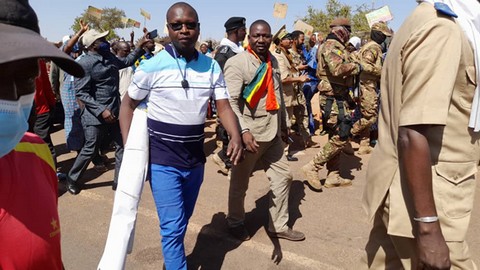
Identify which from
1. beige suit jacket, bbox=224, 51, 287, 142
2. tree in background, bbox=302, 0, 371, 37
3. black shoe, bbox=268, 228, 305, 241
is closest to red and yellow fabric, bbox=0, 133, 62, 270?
beige suit jacket, bbox=224, 51, 287, 142

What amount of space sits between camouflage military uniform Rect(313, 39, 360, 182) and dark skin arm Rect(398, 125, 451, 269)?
10.8ft

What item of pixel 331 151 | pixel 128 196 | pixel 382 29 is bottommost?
pixel 331 151

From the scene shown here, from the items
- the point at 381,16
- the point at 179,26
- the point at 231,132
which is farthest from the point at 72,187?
the point at 381,16

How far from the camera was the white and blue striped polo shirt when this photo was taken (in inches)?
105

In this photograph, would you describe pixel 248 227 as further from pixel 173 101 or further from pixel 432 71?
pixel 432 71

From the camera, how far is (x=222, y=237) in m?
3.75

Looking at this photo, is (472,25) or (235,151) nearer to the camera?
(472,25)

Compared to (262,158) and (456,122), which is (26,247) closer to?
(456,122)

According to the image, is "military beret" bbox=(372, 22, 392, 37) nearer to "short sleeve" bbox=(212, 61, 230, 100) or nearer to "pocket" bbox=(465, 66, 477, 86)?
"short sleeve" bbox=(212, 61, 230, 100)

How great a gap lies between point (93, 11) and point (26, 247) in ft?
25.0

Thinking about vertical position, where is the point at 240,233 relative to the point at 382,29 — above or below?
below

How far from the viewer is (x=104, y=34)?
4.97 metres

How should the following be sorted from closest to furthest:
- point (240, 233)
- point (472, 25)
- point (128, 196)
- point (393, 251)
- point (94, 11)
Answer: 1. point (472, 25)
2. point (393, 251)
3. point (128, 196)
4. point (240, 233)
5. point (94, 11)

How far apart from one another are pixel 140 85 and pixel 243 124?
0.98 meters
